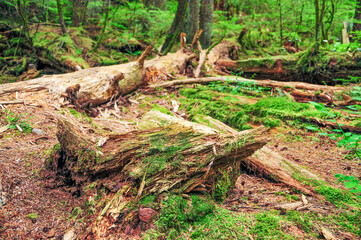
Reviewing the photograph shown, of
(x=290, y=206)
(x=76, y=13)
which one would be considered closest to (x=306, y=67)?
(x=290, y=206)

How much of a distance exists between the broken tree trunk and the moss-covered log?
3.44m

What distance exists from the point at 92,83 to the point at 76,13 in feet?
29.8

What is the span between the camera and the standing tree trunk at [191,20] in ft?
33.0

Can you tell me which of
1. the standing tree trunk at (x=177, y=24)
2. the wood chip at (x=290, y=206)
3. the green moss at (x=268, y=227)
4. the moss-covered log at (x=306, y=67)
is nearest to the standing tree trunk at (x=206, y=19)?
the standing tree trunk at (x=177, y=24)

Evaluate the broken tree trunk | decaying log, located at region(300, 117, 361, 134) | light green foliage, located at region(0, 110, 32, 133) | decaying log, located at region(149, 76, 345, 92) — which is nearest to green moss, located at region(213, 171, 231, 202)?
decaying log, located at region(300, 117, 361, 134)

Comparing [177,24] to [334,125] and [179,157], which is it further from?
[179,157]

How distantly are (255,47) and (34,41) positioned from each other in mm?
10643

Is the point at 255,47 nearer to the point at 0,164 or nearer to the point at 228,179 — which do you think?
the point at 228,179

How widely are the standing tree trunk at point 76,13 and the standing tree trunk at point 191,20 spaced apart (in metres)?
5.95

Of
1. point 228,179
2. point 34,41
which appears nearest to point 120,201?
point 228,179

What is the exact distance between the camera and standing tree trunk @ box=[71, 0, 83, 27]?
11.6 metres

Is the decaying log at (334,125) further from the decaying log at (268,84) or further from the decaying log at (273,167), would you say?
the decaying log at (268,84)

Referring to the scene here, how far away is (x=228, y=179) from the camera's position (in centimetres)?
270

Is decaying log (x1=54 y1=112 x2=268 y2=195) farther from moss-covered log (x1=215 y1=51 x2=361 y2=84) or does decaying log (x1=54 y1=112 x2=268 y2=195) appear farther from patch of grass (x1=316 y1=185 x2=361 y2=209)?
moss-covered log (x1=215 y1=51 x2=361 y2=84)
